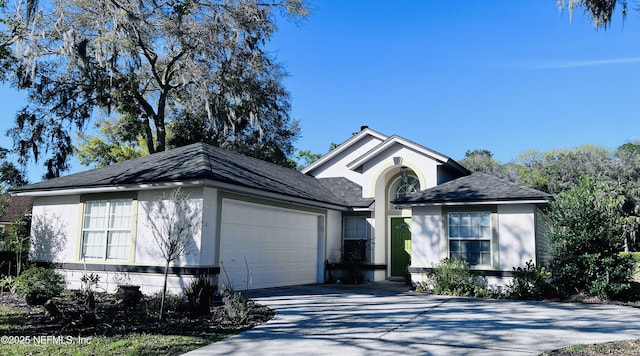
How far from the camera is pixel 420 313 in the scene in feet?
32.4

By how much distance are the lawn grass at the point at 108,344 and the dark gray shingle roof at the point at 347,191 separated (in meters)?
10.9

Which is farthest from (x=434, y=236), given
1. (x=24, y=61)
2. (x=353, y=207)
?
(x=24, y=61)

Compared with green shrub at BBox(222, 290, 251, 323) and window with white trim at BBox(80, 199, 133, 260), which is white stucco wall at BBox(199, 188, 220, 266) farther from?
green shrub at BBox(222, 290, 251, 323)

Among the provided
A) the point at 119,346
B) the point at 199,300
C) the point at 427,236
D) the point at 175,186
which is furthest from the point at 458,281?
the point at 119,346

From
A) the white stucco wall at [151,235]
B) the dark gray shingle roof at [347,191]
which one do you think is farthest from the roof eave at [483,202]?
the white stucco wall at [151,235]

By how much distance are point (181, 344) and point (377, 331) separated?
122 inches

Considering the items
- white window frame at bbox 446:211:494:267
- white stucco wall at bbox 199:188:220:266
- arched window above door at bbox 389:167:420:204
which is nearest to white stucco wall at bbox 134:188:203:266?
white stucco wall at bbox 199:188:220:266

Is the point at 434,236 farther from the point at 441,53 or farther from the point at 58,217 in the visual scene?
the point at 58,217

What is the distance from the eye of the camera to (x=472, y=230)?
14148 mm

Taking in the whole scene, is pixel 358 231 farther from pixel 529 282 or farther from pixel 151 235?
pixel 151 235

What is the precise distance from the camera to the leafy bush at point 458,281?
44.4 ft

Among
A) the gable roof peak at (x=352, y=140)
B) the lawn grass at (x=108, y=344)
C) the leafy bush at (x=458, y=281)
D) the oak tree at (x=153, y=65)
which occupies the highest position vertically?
the oak tree at (x=153, y=65)

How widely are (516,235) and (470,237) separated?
49.8 inches

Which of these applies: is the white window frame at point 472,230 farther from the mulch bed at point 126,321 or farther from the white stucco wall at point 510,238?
the mulch bed at point 126,321
